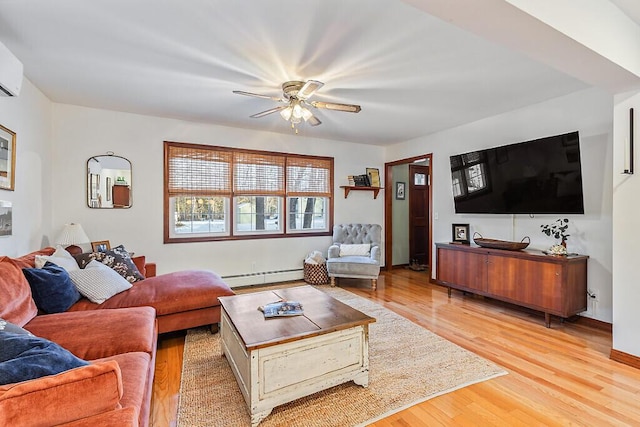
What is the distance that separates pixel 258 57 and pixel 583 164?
340 cm

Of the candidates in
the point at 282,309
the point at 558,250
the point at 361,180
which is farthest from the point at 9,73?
the point at 558,250

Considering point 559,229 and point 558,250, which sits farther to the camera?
point 559,229

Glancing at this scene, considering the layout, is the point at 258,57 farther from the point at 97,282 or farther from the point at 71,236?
the point at 71,236

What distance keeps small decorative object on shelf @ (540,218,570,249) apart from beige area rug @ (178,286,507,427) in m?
1.78

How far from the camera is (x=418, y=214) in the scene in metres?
6.48

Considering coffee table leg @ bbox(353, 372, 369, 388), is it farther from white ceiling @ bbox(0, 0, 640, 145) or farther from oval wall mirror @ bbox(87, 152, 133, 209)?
oval wall mirror @ bbox(87, 152, 133, 209)

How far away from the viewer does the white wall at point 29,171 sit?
2.67 metres

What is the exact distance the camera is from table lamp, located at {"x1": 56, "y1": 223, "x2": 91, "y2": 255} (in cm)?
326

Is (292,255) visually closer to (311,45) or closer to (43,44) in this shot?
(311,45)

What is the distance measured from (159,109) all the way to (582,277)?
5063 millimetres

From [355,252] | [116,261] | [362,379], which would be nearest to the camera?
[362,379]

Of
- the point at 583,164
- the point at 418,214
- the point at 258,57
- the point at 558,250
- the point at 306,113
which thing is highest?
the point at 258,57

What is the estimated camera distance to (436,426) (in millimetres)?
1716

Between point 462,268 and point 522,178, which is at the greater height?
point 522,178
